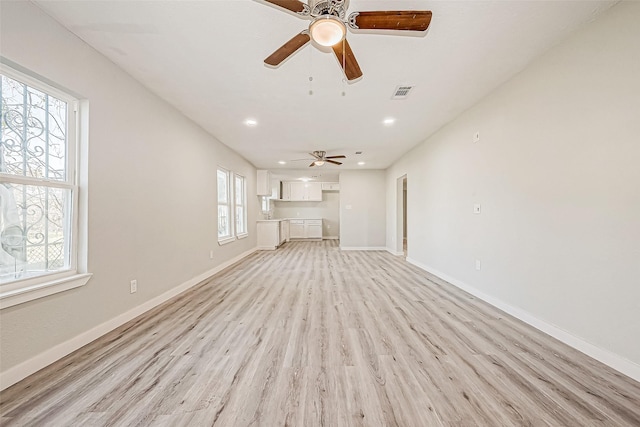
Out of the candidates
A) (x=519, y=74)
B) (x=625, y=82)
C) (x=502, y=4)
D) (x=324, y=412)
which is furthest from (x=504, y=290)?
(x=502, y=4)

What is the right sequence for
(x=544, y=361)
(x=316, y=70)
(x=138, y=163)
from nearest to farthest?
(x=544, y=361) < (x=316, y=70) < (x=138, y=163)

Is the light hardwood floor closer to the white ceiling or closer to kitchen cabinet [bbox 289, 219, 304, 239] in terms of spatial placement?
the white ceiling

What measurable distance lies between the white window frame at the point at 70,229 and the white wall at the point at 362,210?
5984 millimetres

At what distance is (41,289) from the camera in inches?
65.1

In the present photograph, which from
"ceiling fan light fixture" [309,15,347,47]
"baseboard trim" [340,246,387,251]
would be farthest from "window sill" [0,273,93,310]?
"baseboard trim" [340,246,387,251]

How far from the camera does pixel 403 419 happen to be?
1.25m

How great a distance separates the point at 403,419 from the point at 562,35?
298cm

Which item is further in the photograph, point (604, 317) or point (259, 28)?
point (259, 28)

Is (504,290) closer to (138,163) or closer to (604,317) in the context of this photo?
(604,317)

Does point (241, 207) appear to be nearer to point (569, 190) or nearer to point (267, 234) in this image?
point (267, 234)

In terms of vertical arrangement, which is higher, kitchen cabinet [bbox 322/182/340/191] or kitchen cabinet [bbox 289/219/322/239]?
kitchen cabinet [bbox 322/182/340/191]

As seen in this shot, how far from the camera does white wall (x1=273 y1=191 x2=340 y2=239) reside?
1058 centimetres

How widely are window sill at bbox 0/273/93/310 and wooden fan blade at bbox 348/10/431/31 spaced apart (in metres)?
2.63

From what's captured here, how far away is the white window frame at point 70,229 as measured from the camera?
1.56 meters
